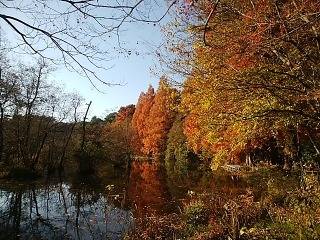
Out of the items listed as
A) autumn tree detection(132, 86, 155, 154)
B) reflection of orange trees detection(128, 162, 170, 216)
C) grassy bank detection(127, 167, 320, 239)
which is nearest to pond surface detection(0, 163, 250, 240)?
reflection of orange trees detection(128, 162, 170, 216)

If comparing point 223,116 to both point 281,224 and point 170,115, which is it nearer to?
point 281,224

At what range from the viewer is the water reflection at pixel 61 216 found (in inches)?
494

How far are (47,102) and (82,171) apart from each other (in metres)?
7.63

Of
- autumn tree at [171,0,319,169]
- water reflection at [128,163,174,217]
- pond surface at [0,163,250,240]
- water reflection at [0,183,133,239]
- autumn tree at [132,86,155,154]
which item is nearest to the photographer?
autumn tree at [171,0,319,169]

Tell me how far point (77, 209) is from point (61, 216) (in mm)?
1502

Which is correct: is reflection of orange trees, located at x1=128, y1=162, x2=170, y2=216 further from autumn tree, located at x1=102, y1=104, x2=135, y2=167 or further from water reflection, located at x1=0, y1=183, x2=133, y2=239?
autumn tree, located at x1=102, y1=104, x2=135, y2=167

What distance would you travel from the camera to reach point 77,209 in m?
16.8

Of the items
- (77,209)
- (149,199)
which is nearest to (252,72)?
(77,209)

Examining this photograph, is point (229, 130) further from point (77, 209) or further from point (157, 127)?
point (157, 127)

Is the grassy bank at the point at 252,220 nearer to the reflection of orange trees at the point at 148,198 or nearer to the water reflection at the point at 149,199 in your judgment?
the water reflection at the point at 149,199

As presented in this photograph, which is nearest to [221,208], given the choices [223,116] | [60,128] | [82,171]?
[223,116]

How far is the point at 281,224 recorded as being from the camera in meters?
9.02

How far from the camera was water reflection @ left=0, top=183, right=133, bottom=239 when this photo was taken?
12555 millimetres

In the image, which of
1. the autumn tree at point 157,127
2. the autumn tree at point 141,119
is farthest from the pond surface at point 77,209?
the autumn tree at point 141,119
